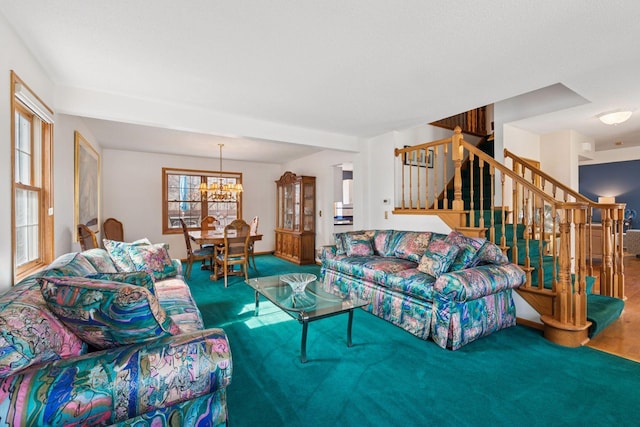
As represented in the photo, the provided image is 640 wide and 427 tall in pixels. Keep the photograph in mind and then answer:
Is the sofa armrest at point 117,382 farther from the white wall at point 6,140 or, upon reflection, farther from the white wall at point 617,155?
the white wall at point 617,155

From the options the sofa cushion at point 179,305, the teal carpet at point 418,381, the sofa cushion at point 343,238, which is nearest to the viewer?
the teal carpet at point 418,381

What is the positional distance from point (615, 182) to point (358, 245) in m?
6.82

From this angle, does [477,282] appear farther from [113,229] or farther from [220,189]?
[113,229]

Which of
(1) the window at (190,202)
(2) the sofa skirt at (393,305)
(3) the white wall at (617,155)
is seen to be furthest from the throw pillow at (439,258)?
(3) the white wall at (617,155)

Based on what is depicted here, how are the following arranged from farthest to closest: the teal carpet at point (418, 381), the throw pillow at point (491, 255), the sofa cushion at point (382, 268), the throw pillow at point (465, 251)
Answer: the sofa cushion at point (382, 268), the throw pillow at point (491, 255), the throw pillow at point (465, 251), the teal carpet at point (418, 381)

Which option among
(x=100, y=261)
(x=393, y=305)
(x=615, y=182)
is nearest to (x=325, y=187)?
(x=393, y=305)

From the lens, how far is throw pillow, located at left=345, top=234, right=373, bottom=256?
407 cm

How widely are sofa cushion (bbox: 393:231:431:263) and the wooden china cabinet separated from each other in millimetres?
2696

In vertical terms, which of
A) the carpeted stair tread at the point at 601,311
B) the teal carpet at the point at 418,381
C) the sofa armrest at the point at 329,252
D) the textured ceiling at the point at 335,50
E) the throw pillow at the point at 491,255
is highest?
the textured ceiling at the point at 335,50

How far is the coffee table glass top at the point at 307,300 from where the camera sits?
238cm

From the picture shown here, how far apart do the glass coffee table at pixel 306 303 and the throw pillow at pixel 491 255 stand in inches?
53.8

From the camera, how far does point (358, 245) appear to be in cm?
411

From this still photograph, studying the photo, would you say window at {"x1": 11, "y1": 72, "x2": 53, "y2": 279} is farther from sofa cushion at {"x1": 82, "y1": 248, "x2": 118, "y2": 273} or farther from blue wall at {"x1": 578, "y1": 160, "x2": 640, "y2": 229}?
blue wall at {"x1": 578, "y1": 160, "x2": 640, "y2": 229}

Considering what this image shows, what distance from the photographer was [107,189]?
593 cm
